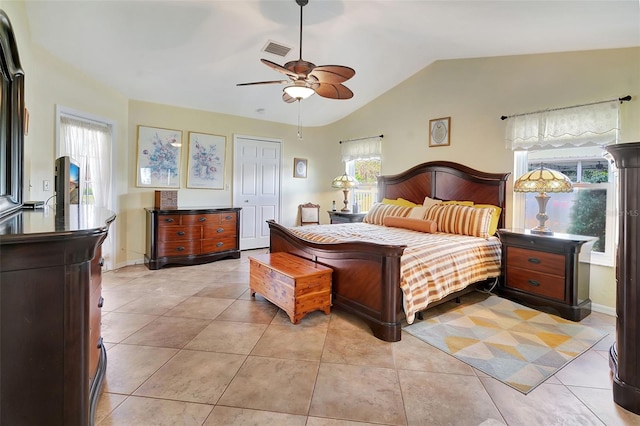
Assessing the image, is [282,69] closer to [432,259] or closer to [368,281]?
[368,281]

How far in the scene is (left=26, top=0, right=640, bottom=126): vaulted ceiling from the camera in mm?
2680

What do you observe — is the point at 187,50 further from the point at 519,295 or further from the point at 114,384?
the point at 519,295

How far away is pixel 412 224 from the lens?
3854mm

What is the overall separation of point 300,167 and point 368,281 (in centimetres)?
418

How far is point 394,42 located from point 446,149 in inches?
63.9

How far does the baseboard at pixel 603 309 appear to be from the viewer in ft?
9.88

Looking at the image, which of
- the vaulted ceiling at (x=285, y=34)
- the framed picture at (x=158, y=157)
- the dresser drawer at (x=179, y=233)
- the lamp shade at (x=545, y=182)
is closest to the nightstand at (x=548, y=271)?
the lamp shade at (x=545, y=182)

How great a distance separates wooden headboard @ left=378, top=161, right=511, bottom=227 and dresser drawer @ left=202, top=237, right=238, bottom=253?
2.65 metres

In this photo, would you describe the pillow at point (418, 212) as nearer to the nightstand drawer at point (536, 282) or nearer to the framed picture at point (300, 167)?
the nightstand drawer at point (536, 282)

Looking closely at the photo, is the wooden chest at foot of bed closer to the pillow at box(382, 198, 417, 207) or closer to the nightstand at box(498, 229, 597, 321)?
the nightstand at box(498, 229, 597, 321)

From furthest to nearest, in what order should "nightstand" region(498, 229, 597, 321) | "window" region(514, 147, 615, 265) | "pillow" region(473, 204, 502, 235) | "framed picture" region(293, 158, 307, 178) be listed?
"framed picture" region(293, 158, 307, 178), "pillow" region(473, 204, 502, 235), "window" region(514, 147, 615, 265), "nightstand" region(498, 229, 597, 321)

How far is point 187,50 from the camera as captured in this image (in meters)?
3.53

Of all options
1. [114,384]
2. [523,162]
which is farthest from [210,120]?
[523,162]

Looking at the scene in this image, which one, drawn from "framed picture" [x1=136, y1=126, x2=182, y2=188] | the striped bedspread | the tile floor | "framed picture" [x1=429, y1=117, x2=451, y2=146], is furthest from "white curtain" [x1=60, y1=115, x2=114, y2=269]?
"framed picture" [x1=429, y1=117, x2=451, y2=146]
